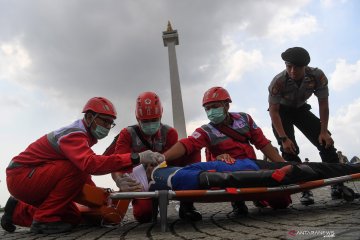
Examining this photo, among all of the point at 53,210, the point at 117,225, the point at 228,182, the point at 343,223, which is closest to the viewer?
the point at 343,223

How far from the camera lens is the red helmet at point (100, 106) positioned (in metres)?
3.62

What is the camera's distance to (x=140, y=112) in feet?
13.4

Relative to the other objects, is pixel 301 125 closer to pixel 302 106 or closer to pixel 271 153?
pixel 302 106

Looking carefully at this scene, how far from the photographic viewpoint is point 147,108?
13.4 ft

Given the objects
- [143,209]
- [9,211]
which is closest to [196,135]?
[143,209]

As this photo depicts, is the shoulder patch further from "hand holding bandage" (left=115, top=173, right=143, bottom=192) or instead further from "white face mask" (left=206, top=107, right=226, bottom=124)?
"hand holding bandage" (left=115, top=173, right=143, bottom=192)

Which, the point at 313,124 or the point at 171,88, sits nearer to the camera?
the point at 313,124

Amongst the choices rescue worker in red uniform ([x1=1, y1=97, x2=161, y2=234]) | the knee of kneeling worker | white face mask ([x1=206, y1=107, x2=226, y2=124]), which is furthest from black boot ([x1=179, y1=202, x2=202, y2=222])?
white face mask ([x1=206, y1=107, x2=226, y2=124])

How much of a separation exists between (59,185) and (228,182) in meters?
1.51

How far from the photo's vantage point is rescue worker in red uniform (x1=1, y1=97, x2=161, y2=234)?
3.13m

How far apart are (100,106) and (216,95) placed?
50.1 inches

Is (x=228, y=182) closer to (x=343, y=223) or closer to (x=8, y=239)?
(x=343, y=223)

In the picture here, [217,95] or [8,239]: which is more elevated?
[217,95]

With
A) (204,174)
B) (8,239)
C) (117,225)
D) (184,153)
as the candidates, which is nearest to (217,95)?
(184,153)
